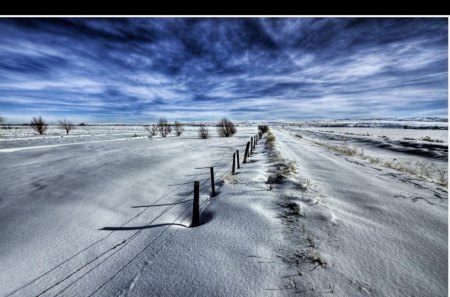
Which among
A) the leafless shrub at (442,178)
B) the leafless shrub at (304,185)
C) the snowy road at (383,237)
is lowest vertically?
the leafless shrub at (442,178)

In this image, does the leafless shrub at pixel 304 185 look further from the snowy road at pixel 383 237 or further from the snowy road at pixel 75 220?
the snowy road at pixel 75 220

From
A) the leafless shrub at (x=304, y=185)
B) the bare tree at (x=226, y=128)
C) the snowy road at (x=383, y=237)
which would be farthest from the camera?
the bare tree at (x=226, y=128)

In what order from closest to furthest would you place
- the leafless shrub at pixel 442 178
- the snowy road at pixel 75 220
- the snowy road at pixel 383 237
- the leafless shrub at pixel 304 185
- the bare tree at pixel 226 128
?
the snowy road at pixel 383 237 < the snowy road at pixel 75 220 < the leafless shrub at pixel 304 185 < the leafless shrub at pixel 442 178 < the bare tree at pixel 226 128

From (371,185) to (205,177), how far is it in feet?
19.3

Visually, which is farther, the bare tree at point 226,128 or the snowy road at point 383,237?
the bare tree at point 226,128

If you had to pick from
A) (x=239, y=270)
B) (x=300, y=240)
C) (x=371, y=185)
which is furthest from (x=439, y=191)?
(x=239, y=270)

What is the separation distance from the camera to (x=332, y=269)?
8.55 feet

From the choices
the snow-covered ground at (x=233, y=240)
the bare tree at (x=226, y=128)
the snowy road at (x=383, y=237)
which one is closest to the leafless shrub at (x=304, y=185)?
the snow-covered ground at (x=233, y=240)

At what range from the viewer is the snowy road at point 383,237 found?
243cm

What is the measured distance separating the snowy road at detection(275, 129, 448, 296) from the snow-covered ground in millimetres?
17

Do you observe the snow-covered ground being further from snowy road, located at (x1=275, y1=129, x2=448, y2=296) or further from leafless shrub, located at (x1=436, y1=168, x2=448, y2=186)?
leafless shrub, located at (x1=436, y1=168, x2=448, y2=186)

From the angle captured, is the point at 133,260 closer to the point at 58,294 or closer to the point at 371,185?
the point at 58,294

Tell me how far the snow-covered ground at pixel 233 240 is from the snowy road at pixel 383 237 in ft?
0.06
